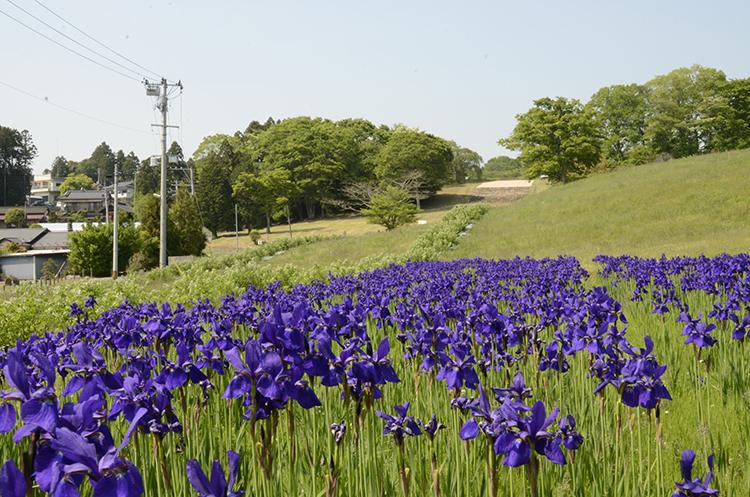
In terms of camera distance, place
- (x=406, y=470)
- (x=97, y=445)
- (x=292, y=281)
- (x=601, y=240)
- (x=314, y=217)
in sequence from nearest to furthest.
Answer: (x=97, y=445)
(x=406, y=470)
(x=292, y=281)
(x=601, y=240)
(x=314, y=217)

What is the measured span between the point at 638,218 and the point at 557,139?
31179mm

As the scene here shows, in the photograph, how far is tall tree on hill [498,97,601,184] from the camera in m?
50.1

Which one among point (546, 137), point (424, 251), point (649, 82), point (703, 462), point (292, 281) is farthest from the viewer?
point (649, 82)

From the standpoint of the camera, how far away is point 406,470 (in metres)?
2.12

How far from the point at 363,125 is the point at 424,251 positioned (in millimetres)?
61154

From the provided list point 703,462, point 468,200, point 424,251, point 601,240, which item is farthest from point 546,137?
point 703,462

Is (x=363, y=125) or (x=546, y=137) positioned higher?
(x=363, y=125)

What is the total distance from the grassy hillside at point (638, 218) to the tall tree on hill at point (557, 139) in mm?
16227

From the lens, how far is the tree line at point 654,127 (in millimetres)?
50750

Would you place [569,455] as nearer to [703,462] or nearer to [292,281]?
[703,462]

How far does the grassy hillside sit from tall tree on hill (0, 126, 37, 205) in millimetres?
100102

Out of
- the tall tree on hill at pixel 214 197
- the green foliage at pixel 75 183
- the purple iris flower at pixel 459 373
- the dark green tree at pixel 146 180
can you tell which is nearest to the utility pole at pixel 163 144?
the purple iris flower at pixel 459 373

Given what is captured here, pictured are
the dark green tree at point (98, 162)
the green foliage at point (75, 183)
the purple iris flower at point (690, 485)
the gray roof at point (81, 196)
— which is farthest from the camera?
the dark green tree at point (98, 162)

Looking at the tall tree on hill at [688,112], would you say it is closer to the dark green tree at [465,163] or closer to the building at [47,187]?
the dark green tree at [465,163]
